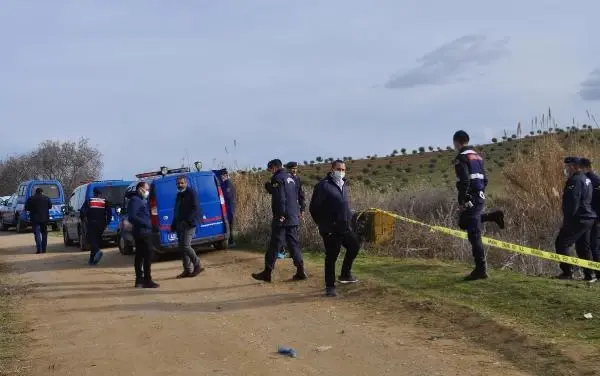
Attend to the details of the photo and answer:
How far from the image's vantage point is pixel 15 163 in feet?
188

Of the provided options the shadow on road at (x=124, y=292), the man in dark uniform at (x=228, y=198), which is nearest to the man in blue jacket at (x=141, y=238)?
the shadow on road at (x=124, y=292)

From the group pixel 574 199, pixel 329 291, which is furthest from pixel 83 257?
pixel 574 199

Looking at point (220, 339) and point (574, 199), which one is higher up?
point (574, 199)

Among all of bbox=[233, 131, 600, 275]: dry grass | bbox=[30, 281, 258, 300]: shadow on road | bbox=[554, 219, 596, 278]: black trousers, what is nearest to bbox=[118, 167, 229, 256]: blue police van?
bbox=[233, 131, 600, 275]: dry grass

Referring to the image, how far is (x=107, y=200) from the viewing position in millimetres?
17938

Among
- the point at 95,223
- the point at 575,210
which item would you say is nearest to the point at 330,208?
the point at 575,210

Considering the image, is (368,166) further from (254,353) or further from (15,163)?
(254,353)

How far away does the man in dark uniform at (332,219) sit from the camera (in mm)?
9484

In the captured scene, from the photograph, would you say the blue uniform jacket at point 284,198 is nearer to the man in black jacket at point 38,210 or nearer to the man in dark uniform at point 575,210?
the man in dark uniform at point 575,210

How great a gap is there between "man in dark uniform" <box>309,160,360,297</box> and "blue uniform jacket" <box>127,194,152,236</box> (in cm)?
305

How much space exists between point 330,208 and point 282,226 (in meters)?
1.47

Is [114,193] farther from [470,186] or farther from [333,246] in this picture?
[470,186]

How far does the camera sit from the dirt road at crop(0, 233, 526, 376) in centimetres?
643

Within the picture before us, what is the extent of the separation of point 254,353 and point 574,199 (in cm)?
558
